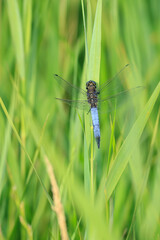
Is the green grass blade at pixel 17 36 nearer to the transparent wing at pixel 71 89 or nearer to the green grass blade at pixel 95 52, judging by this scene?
the transparent wing at pixel 71 89

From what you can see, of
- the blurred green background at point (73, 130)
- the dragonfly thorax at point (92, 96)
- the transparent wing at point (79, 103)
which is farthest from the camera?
the dragonfly thorax at point (92, 96)

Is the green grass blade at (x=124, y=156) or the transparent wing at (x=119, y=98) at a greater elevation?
the transparent wing at (x=119, y=98)

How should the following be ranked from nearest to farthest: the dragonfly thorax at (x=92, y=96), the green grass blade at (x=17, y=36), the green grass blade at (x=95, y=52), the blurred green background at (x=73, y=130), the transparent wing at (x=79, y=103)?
1. the blurred green background at (x=73, y=130)
2. the green grass blade at (x=95, y=52)
3. the green grass blade at (x=17, y=36)
4. the transparent wing at (x=79, y=103)
5. the dragonfly thorax at (x=92, y=96)

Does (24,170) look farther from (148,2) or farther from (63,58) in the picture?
(148,2)

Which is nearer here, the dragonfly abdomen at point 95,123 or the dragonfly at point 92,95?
the dragonfly abdomen at point 95,123

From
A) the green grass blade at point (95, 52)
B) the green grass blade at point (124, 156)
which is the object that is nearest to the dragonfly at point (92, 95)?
the green grass blade at point (95, 52)

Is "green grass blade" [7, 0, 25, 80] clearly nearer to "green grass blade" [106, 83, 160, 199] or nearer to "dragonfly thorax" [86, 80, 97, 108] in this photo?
"dragonfly thorax" [86, 80, 97, 108]
